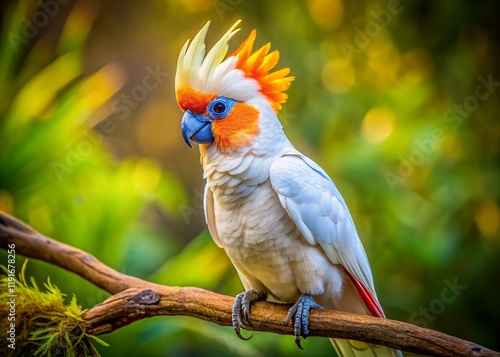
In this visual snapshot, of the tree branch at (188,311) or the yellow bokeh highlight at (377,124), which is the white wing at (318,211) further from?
the yellow bokeh highlight at (377,124)

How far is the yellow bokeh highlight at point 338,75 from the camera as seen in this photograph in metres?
2.43

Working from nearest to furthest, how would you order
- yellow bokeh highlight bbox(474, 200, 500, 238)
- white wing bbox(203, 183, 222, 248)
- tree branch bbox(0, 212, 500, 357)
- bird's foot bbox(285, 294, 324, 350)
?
tree branch bbox(0, 212, 500, 357) → bird's foot bbox(285, 294, 324, 350) → white wing bbox(203, 183, 222, 248) → yellow bokeh highlight bbox(474, 200, 500, 238)

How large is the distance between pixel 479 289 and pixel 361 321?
1154 mm

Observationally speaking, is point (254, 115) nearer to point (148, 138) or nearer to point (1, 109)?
point (148, 138)

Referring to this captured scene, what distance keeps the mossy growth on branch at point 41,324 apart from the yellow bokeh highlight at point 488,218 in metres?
1.66

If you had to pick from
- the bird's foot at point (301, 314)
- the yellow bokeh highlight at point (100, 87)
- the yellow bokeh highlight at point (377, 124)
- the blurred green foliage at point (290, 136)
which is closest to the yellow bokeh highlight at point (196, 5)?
the blurred green foliage at point (290, 136)

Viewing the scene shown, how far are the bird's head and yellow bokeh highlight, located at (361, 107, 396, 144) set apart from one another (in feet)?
3.21

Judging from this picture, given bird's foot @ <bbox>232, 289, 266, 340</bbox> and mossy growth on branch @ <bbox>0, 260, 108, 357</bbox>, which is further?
mossy growth on branch @ <bbox>0, 260, 108, 357</bbox>

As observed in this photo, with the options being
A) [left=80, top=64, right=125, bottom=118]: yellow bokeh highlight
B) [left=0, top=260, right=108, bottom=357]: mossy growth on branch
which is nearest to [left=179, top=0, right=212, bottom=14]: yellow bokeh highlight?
[left=80, top=64, right=125, bottom=118]: yellow bokeh highlight

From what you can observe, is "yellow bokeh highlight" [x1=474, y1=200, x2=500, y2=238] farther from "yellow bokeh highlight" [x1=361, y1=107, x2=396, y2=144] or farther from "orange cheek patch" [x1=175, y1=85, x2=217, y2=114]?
"orange cheek patch" [x1=175, y1=85, x2=217, y2=114]

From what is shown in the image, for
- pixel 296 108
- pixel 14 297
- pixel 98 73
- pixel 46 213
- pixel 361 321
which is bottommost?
pixel 361 321

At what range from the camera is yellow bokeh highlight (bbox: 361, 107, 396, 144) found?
2.41 meters

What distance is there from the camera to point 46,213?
2201 millimetres

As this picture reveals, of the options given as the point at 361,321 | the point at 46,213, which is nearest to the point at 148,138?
the point at 46,213
